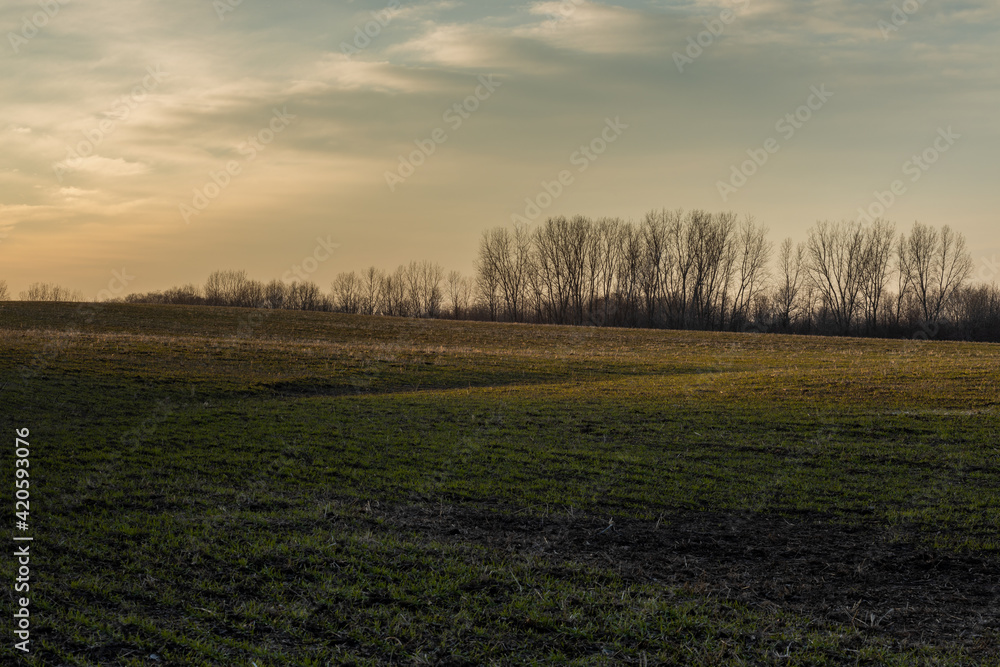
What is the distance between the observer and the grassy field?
6.98 m

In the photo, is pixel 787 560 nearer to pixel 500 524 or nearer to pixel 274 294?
pixel 500 524

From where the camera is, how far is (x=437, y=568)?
8695 millimetres

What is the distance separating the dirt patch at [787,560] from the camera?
314 inches

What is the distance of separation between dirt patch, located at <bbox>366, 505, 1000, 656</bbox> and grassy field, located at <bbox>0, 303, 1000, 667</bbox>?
0.17 feet

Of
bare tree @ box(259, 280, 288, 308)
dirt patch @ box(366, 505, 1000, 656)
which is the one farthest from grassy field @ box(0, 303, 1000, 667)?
bare tree @ box(259, 280, 288, 308)

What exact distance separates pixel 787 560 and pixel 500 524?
14.2 feet

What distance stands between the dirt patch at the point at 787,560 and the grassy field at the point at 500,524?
5cm

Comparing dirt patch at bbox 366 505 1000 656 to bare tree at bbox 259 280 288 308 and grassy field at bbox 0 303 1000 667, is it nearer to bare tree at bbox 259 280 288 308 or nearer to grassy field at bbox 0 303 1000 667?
grassy field at bbox 0 303 1000 667

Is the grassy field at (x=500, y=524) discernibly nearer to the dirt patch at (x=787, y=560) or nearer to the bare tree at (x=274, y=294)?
the dirt patch at (x=787, y=560)

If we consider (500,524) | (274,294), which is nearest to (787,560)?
(500,524)

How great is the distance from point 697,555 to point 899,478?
703 cm

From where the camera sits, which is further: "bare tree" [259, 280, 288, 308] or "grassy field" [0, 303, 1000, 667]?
"bare tree" [259, 280, 288, 308]

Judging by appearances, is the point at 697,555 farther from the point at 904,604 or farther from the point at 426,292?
the point at 426,292

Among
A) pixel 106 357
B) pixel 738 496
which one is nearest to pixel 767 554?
pixel 738 496
